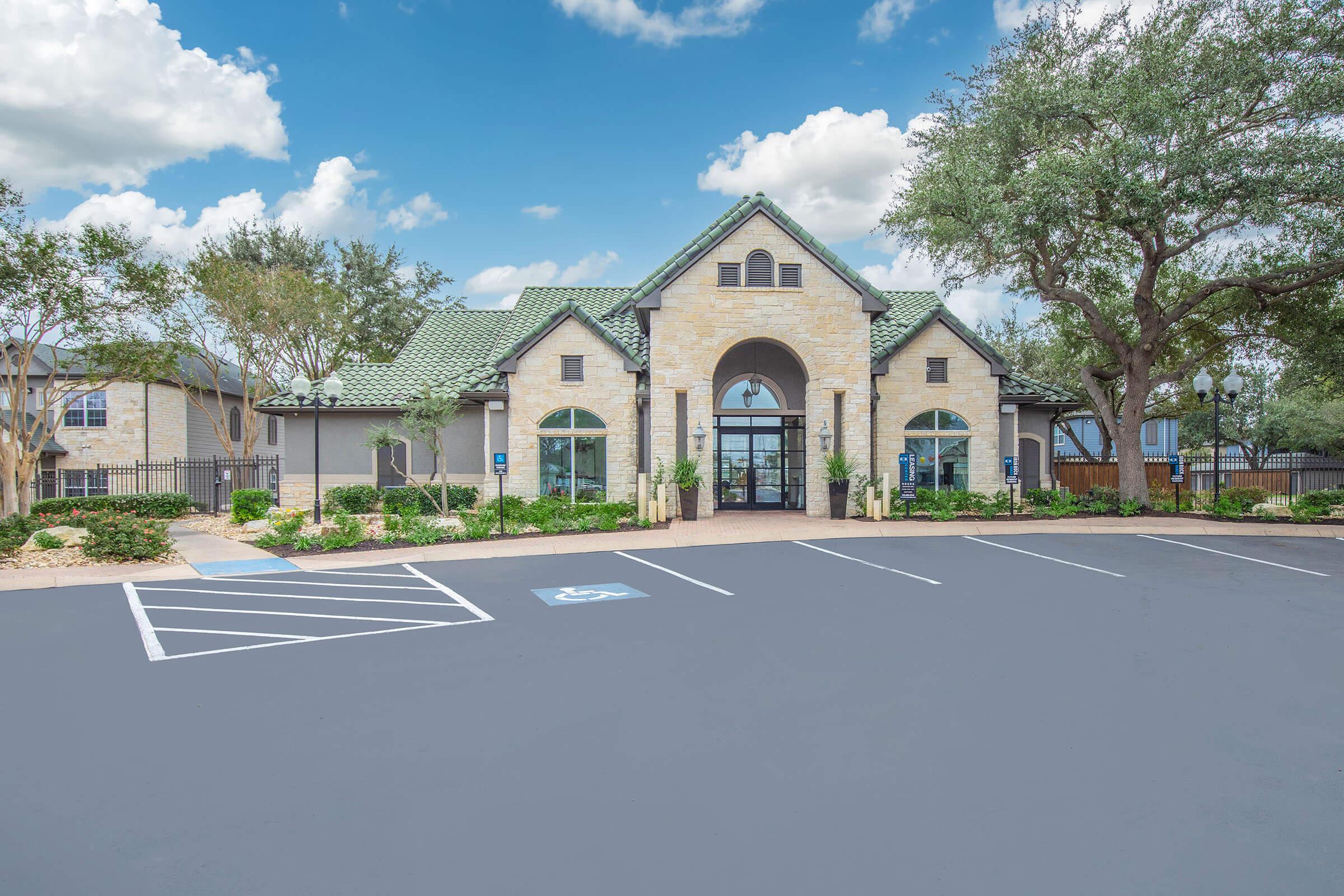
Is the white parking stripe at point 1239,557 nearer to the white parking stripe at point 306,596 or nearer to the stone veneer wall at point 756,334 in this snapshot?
the stone veneer wall at point 756,334

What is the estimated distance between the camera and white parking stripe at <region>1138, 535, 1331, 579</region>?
11219 millimetres

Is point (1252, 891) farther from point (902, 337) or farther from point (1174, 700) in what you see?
point (902, 337)

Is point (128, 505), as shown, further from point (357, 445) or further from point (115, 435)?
point (115, 435)

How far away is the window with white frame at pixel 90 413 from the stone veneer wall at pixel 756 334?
23042 mm

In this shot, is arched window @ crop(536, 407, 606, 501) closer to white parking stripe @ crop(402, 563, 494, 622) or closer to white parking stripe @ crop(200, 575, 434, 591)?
white parking stripe @ crop(402, 563, 494, 622)

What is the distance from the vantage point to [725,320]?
1884 centimetres

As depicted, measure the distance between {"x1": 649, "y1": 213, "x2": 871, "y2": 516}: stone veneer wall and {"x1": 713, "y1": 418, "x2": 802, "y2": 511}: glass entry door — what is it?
84.0 inches

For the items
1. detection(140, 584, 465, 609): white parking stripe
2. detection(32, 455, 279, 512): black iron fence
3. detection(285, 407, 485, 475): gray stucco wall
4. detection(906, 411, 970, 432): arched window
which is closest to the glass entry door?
detection(906, 411, 970, 432): arched window

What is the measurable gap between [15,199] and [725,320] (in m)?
17.0

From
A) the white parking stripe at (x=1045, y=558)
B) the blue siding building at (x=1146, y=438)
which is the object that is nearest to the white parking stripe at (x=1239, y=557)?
the white parking stripe at (x=1045, y=558)

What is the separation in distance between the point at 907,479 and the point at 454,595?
12.5 m

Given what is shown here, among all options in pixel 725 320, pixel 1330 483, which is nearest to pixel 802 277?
pixel 725 320

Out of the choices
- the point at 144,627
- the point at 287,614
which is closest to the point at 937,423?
the point at 287,614

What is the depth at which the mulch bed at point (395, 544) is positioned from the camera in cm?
1372
